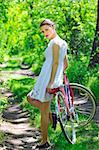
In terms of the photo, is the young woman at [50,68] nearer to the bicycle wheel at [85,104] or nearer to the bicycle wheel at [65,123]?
the bicycle wheel at [65,123]

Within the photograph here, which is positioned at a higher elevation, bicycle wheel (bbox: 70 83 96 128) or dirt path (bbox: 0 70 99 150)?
bicycle wheel (bbox: 70 83 96 128)

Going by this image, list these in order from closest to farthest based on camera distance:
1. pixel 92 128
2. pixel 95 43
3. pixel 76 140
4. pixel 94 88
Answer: pixel 76 140 → pixel 92 128 → pixel 94 88 → pixel 95 43

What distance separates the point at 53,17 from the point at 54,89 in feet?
50.0

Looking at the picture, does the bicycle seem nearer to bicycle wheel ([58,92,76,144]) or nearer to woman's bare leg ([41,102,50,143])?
bicycle wheel ([58,92,76,144])

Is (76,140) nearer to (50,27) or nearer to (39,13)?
(50,27)

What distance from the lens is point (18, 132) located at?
969cm

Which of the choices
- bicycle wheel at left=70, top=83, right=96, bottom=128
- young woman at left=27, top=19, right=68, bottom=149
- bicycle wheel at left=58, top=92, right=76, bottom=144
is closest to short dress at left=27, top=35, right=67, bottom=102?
young woman at left=27, top=19, right=68, bottom=149

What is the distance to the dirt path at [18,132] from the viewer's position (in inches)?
325

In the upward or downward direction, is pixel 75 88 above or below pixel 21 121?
above

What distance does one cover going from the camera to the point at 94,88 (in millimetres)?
13531

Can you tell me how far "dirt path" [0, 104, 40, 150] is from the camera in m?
8.25

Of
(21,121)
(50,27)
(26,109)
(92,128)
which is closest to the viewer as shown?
(50,27)

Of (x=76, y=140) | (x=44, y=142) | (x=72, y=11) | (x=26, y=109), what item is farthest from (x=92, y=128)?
(x=72, y=11)

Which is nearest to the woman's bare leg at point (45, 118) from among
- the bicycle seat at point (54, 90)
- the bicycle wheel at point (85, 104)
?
the bicycle seat at point (54, 90)
